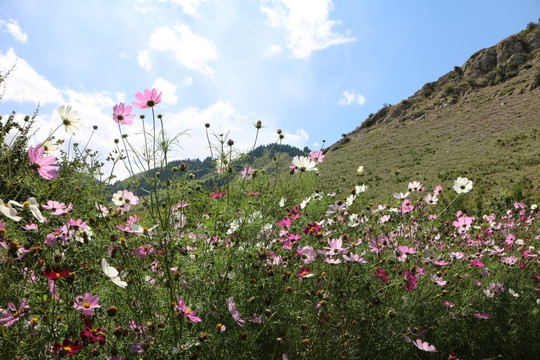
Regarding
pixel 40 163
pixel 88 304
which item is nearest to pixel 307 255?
pixel 88 304

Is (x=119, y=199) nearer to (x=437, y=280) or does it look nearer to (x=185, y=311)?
(x=185, y=311)

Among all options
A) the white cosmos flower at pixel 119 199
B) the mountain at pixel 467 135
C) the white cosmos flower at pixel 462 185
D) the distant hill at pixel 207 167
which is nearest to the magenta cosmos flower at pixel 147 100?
the distant hill at pixel 207 167

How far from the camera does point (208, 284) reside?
1517 millimetres

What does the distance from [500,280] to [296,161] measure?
7.44 feet

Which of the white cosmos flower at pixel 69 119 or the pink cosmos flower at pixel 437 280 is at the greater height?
the white cosmos flower at pixel 69 119

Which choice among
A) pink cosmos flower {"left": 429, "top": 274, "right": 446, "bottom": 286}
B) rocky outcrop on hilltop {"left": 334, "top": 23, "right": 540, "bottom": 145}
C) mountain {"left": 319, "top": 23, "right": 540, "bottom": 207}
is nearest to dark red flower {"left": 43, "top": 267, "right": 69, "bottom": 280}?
pink cosmos flower {"left": 429, "top": 274, "right": 446, "bottom": 286}

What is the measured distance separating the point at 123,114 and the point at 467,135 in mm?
32191

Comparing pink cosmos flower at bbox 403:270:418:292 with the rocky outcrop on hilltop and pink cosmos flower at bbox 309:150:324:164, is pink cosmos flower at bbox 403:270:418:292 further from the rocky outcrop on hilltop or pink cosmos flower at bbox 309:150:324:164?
the rocky outcrop on hilltop

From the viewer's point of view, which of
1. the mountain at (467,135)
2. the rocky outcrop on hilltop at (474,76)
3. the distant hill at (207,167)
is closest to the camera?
the distant hill at (207,167)

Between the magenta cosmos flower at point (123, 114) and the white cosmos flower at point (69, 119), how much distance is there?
0.30 metres

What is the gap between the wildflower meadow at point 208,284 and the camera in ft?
3.92

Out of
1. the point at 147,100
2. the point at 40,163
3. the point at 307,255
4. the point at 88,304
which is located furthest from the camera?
the point at 307,255

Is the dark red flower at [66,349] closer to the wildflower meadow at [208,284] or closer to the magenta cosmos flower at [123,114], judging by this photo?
the wildflower meadow at [208,284]

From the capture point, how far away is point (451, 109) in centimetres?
3797
